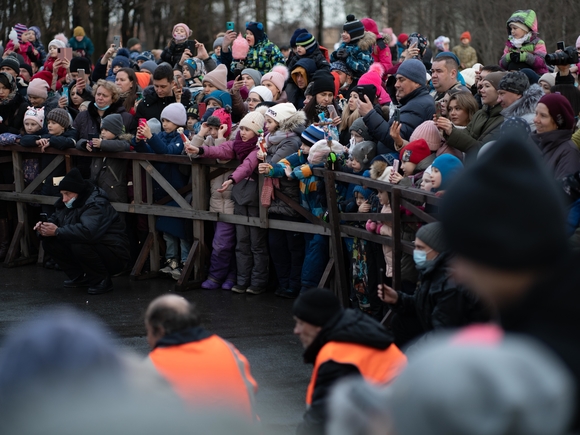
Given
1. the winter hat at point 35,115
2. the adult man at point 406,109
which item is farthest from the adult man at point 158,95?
the adult man at point 406,109

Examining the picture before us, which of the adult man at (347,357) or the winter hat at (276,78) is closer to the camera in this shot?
the adult man at (347,357)

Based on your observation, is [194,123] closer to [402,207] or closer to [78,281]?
[78,281]

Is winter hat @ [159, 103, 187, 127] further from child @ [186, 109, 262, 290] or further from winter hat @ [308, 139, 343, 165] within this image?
winter hat @ [308, 139, 343, 165]

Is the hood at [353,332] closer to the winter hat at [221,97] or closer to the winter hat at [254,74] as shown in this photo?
the winter hat at [221,97]

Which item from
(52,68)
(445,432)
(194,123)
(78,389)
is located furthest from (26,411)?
(52,68)

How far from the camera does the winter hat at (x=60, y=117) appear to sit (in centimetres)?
1034

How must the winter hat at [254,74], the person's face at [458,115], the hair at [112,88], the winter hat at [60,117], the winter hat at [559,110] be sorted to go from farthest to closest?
1. the winter hat at [254,74]
2. the winter hat at [60,117]
3. the hair at [112,88]
4. the person's face at [458,115]
5. the winter hat at [559,110]

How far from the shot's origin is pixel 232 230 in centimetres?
920

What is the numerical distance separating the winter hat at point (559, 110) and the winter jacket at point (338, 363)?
112 inches

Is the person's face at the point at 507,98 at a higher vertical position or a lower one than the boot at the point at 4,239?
higher

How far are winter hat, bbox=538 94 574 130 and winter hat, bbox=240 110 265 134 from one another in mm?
3318

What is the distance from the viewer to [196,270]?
9.40 metres

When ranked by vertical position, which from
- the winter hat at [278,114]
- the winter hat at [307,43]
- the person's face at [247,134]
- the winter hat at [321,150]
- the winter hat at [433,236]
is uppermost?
the winter hat at [307,43]

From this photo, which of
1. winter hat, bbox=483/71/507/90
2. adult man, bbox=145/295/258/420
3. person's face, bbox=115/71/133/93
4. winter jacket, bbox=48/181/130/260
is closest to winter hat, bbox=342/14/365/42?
person's face, bbox=115/71/133/93
